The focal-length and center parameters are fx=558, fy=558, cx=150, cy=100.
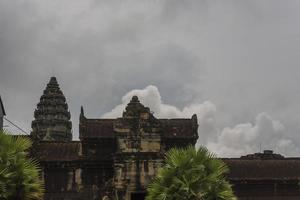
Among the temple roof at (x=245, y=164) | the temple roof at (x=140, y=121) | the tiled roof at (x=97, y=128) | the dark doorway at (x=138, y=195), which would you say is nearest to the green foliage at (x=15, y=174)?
the dark doorway at (x=138, y=195)

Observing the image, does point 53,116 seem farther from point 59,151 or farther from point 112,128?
point 112,128

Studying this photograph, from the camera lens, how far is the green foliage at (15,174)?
894 inches

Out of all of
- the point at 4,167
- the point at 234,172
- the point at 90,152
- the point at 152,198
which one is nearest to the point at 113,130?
the point at 90,152

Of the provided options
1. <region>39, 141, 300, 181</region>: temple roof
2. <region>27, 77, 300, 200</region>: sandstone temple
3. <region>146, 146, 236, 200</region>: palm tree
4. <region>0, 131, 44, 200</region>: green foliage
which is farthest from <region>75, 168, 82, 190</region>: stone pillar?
<region>0, 131, 44, 200</region>: green foliage

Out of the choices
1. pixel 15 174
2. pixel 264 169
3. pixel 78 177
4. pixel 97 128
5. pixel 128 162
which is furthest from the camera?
pixel 264 169

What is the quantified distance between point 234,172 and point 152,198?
15.9m

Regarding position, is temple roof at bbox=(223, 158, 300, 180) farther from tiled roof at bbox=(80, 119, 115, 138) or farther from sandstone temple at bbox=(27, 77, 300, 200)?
tiled roof at bbox=(80, 119, 115, 138)

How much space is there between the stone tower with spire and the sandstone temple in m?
41.6

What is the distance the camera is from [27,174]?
23406 millimetres

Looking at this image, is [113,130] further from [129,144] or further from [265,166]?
[265,166]

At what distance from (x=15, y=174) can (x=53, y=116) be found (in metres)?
58.7

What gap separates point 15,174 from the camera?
23125 mm

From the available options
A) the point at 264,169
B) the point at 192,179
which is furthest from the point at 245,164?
the point at 192,179

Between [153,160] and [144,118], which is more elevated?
[144,118]
